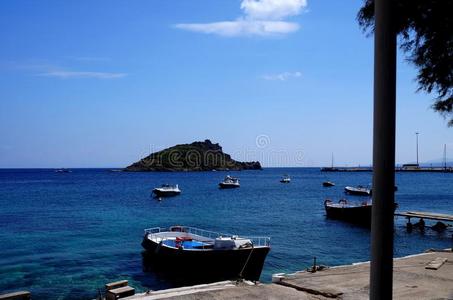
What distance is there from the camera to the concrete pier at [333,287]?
11.1 m

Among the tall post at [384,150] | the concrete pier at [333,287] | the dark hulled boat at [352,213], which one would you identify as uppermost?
the tall post at [384,150]

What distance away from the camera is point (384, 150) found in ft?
8.64

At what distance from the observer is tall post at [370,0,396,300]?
263cm

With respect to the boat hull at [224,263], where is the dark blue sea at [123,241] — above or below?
below

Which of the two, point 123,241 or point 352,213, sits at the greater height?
point 352,213

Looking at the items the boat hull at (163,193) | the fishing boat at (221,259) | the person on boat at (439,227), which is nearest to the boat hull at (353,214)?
the person on boat at (439,227)

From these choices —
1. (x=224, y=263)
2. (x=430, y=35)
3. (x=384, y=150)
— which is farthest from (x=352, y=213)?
(x=384, y=150)

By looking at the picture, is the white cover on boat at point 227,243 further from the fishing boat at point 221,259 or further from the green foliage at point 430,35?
the green foliage at point 430,35

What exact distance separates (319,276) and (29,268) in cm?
2082

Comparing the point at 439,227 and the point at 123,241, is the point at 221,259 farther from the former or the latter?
the point at 439,227

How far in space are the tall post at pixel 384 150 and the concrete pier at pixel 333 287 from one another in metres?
8.68

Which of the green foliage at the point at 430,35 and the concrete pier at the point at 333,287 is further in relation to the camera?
the concrete pier at the point at 333,287

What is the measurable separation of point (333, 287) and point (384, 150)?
32.9ft

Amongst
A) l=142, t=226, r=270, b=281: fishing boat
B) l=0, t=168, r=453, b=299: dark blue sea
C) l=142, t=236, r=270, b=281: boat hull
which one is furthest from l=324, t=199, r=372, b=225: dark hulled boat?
l=142, t=236, r=270, b=281: boat hull
